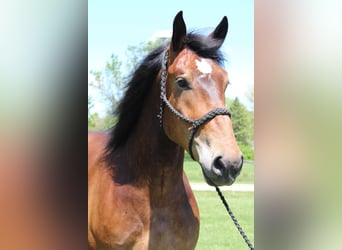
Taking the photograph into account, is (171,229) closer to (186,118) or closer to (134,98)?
(186,118)

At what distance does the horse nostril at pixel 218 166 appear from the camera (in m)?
1.55

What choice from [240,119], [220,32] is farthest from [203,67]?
[240,119]

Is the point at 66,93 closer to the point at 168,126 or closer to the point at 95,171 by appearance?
the point at 168,126

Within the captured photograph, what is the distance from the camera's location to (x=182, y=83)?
1762 millimetres

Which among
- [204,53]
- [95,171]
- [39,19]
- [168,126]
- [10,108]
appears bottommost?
[95,171]

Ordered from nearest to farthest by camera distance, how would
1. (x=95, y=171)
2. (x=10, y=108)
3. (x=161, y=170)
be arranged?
(x=10, y=108) < (x=161, y=170) < (x=95, y=171)

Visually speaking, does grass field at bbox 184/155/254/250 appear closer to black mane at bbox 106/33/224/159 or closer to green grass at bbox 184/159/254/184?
green grass at bbox 184/159/254/184

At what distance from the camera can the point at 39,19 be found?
2.78ft

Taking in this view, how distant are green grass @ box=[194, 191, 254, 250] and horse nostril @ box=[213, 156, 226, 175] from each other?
3285 mm

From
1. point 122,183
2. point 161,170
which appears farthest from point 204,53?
point 122,183

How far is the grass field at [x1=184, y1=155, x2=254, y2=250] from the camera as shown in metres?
4.87

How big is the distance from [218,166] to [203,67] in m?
0.46

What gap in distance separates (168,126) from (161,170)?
0.82 ft

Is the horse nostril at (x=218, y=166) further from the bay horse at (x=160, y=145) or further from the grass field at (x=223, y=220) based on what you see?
the grass field at (x=223, y=220)
